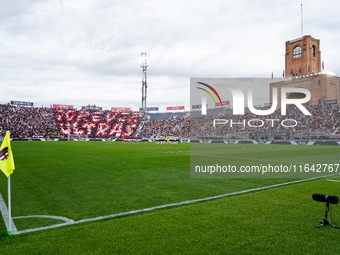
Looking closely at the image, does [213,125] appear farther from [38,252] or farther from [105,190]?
[38,252]

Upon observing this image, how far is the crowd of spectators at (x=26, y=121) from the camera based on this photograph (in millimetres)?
63531

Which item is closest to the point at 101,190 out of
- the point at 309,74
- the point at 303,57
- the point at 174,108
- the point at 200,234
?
the point at 200,234

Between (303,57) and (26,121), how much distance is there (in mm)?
69679

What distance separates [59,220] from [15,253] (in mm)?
1525

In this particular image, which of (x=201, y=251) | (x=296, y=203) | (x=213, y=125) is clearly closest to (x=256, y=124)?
(x=213, y=125)

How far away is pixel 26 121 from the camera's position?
67.7 meters

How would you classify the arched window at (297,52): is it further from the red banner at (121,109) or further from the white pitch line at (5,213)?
the white pitch line at (5,213)

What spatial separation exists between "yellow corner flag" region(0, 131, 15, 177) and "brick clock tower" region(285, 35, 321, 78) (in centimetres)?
6431

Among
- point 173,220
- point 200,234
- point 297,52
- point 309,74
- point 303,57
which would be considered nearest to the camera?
point 200,234

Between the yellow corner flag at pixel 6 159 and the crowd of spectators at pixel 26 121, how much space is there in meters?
64.8

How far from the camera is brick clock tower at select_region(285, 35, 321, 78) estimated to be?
5997cm

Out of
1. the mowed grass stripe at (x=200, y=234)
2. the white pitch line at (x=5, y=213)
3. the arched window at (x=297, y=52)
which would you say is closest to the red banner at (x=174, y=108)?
the arched window at (x=297, y=52)

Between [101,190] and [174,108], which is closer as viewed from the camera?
[101,190]

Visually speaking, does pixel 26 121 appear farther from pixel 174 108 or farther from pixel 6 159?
pixel 6 159
